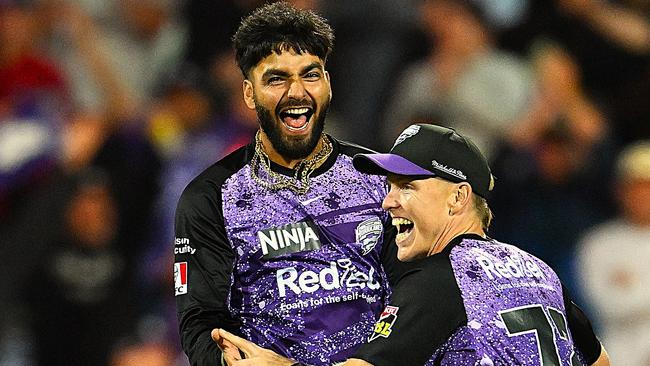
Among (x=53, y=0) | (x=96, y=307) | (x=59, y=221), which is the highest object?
(x=53, y=0)

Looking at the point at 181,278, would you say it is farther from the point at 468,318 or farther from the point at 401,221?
the point at 468,318

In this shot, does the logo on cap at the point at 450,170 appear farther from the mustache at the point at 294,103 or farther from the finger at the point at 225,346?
the finger at the point at 225,346

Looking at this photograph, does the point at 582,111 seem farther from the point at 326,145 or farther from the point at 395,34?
the point at 326,145

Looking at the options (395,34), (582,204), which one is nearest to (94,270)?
(395,34)

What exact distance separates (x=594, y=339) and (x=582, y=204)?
3.10 m

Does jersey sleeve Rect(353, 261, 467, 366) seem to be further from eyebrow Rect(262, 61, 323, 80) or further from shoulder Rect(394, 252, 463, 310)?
eyebrow Rect(262, 61, 323, 80)

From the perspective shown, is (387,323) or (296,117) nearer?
(387,323)

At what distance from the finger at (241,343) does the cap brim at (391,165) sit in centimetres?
70

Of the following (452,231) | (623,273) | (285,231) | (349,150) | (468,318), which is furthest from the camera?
(623,273)

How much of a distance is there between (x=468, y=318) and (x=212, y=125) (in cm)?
415

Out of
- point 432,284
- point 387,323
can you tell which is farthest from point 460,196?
point 387,323

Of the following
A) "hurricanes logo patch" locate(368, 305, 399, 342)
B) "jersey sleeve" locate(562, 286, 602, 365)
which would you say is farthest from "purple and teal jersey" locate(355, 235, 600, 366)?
"jersey sleeve" locate(562, 286, 602, 365)

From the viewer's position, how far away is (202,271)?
360cm

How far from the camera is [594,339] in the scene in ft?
11.5
